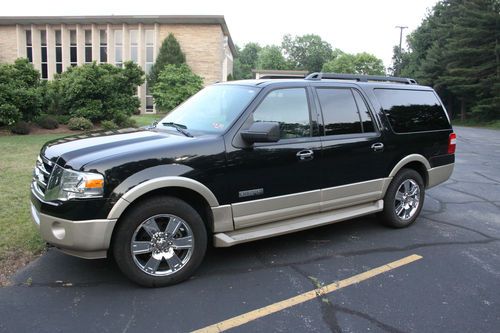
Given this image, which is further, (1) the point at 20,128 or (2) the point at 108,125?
(2) the point at 108,125

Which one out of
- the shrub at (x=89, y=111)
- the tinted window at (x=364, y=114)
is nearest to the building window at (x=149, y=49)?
the shrub at (x=89, y=111)

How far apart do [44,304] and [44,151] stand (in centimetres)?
146

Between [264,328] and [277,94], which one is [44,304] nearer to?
[264,328]

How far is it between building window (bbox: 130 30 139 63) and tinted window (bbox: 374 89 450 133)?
34041 mm

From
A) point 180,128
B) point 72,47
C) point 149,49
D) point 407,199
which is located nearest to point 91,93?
point 180,128

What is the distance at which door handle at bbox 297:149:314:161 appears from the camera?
450 centimetres

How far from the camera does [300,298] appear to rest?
3721 millimetres

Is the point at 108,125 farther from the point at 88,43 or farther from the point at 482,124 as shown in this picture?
the point at 482,124

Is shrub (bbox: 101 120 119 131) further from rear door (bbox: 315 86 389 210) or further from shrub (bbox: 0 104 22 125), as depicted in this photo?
rear door (bbox: 315 86 389 210)

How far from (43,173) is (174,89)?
20866 millimetres

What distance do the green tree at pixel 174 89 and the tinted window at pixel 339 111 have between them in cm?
1910

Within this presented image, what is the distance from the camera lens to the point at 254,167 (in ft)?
13.8

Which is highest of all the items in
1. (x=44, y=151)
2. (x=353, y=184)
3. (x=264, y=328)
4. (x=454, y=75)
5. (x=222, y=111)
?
(x=454, y=75)

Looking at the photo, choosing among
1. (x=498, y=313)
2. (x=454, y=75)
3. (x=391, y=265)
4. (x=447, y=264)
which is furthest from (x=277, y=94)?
(x=454, y=75)
